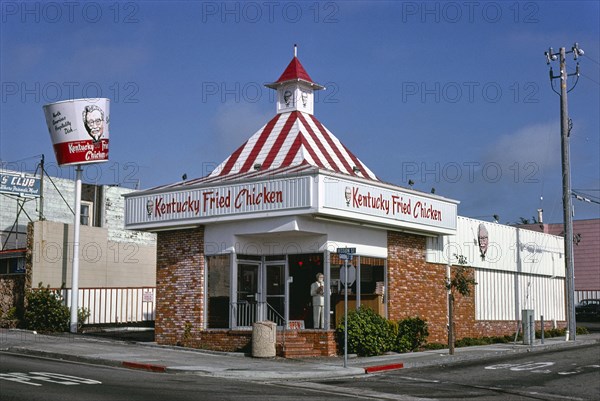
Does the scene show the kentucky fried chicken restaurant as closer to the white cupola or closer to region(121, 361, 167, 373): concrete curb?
the white cupola

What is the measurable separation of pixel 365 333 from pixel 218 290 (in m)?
4.89

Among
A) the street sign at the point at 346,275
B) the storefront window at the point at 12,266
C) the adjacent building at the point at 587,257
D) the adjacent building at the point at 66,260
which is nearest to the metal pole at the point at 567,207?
the street sign at the point at 346,275

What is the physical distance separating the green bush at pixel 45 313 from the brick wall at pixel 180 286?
5.47 meters

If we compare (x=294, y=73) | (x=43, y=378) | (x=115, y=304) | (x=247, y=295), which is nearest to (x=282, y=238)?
(x=247, y=295)

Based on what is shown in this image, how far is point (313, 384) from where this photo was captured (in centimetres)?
1914

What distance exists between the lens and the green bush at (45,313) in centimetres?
3127

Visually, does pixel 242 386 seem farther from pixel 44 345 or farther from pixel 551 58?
pixel 551 58

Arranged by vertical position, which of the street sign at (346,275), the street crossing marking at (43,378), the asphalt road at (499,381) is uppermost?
the street sign at (346,275)

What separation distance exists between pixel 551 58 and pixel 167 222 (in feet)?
61.5

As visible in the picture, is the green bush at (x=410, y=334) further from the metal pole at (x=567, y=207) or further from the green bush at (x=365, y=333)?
the metal pole at (x=567, y=207)

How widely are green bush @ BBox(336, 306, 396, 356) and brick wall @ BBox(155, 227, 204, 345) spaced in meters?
4.80

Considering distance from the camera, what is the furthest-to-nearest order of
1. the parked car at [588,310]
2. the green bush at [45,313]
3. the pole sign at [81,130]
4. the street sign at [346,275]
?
the parked car at [588,310], the pole sign at [81,130], the green bush at [45,313], the street sign at [346,275]

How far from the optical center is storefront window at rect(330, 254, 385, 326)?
26391 millimetres

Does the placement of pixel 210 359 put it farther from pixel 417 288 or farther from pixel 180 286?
pixel 417 288
